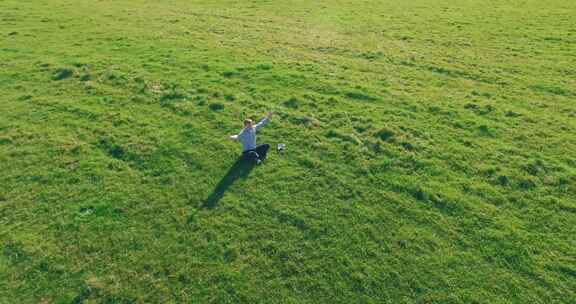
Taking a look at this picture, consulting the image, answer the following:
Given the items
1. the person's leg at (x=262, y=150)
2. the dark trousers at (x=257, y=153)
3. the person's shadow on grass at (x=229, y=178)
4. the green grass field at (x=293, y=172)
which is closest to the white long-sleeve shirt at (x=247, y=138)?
the dark trousers at (x=257, y=153)

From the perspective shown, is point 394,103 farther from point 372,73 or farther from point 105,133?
point 105,133

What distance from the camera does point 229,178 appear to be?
14273mm

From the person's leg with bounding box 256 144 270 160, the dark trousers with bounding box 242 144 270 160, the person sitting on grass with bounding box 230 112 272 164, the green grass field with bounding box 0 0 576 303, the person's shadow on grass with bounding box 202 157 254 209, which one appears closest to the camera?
the green grass field with bounding box 0 0 576 303

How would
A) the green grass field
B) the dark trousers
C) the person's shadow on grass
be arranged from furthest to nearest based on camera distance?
the dark trousers, the person's shadow on grass, the green grass field

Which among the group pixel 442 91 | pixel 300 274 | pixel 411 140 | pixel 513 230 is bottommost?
pixel 300 274

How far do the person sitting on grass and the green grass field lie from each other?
0.55 meters

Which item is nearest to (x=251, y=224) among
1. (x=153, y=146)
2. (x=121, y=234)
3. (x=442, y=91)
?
(x=121, y=234)

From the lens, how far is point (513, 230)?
12.1 m

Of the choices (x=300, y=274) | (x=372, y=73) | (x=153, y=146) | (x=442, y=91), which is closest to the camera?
(x=300, y=274)

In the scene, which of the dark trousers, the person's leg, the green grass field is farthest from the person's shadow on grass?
the person's leg

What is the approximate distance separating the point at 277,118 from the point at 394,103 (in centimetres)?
616

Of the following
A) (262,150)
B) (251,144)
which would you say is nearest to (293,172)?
(262,150)

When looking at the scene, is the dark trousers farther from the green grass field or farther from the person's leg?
the green grass field

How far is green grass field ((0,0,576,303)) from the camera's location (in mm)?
10898
